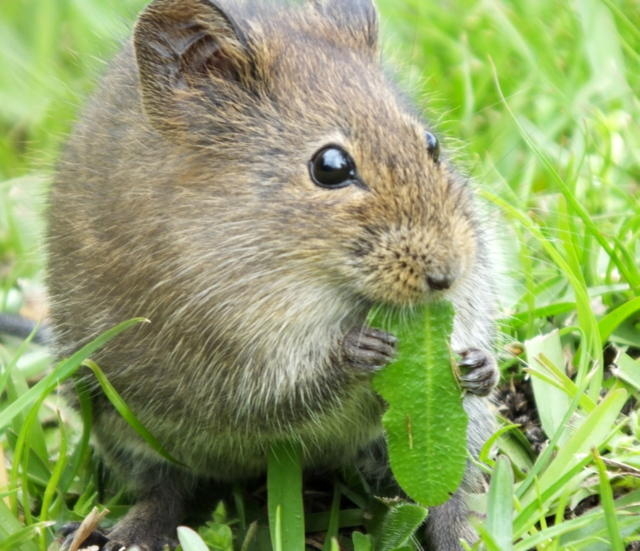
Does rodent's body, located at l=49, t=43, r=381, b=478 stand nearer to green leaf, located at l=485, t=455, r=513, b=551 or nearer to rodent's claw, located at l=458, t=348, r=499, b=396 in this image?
rodent's claw, located at l=458, t=348, r=499, b=396

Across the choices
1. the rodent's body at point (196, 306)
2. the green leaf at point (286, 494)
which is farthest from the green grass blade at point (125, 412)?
the green leaf at point (286, 494)

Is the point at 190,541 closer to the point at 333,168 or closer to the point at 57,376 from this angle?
the point at 57,376

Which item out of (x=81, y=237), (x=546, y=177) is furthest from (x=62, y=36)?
(x=81, y=237)

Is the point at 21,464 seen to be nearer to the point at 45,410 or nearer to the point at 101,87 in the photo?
the point at 45,410

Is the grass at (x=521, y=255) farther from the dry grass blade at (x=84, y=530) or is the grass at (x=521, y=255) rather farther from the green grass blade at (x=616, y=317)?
the dry grass blade at (x=84, y=530)

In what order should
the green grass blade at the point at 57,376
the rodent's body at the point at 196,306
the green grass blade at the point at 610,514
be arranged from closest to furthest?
the green grass blade at the point at 610,514 < the rodent's body at the point at 196,306 < the green grass blade at the point at 57,376

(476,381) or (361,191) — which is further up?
(361,191)

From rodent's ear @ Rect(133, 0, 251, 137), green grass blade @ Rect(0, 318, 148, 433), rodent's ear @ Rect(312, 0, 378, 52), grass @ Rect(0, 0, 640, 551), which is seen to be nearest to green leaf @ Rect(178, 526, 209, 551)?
grass @ Rect(0, 0, 640, 551)
